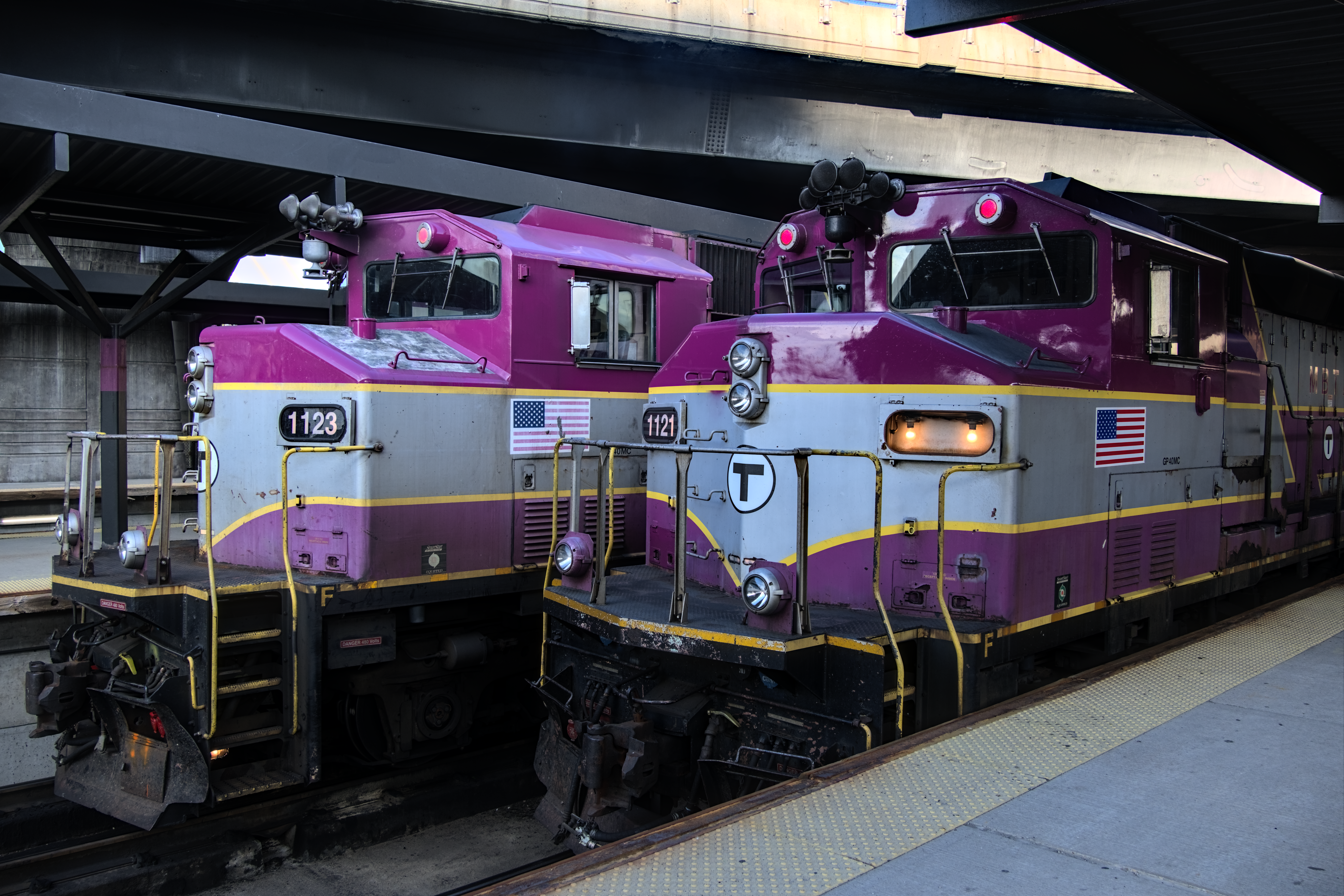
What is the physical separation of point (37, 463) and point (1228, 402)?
60.6 feet

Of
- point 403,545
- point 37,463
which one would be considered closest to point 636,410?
point 403,545

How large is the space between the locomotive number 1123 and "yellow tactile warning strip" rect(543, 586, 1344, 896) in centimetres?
364

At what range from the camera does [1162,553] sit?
19.9ft

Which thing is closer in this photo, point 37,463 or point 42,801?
point 42,801

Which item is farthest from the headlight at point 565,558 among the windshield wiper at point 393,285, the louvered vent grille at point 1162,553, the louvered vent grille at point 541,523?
the louvered vent grille at point 1162,553

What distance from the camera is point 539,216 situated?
7449 millimetres

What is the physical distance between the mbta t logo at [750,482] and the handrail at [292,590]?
2.21m

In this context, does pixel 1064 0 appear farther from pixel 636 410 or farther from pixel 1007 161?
pixel 1007 161

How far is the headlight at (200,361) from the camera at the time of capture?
6508 mm

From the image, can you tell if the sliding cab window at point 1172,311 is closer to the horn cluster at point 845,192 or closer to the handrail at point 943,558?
the horn cluster at point 845,192

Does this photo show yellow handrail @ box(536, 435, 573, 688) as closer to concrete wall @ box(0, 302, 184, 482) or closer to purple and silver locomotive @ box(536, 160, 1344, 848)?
purple and silver locomotive @ box(536, 160, 1344, 848)

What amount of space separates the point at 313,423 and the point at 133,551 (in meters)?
1.23

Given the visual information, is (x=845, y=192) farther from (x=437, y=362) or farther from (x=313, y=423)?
(x=313, y=423)

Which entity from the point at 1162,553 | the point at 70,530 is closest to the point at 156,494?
the point at 70,530
